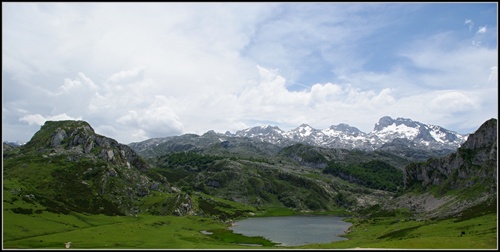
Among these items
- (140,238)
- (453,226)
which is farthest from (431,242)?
(140,238)

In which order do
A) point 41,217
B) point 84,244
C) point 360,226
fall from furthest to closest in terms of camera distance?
point 360,226
point 41,217
point 84,244

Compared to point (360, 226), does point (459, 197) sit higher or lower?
higher

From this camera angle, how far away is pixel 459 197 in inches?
7579

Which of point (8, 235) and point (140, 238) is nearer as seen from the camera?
point (8, 235)

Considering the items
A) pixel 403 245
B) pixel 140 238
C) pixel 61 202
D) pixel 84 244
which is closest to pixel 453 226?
pixel 403 245

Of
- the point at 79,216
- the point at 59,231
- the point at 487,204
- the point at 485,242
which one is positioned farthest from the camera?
the point at 79,216

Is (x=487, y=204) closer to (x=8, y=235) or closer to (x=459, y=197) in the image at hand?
(x=459, y=197)

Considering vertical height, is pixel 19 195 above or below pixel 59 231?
above

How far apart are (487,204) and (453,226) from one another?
146 ft

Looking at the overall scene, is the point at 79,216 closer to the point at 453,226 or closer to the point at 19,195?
the point at 19,195

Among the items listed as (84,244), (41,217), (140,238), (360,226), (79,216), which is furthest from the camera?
(360,226)

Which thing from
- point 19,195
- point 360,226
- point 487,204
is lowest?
point 360,226

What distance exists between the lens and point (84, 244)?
99.7m

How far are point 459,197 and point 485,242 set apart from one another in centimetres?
13147
